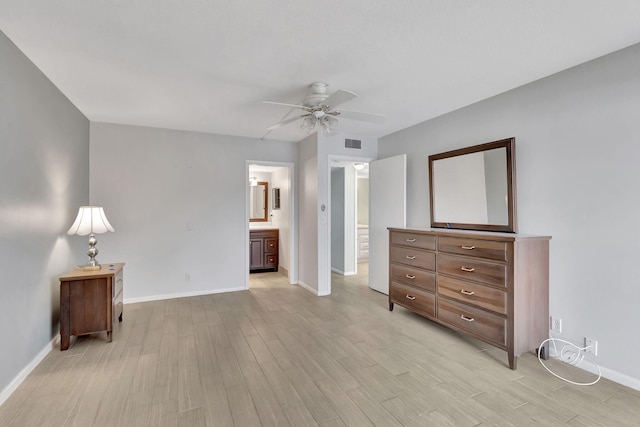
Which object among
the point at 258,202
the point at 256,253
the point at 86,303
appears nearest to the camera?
the point at 86,303

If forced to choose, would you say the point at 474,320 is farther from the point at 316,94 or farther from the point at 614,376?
the point at 316,94

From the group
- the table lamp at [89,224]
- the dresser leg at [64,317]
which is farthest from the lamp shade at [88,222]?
the dresser leg at [64,317]

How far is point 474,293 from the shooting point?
9.31 feet

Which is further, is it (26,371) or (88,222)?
(88,222)

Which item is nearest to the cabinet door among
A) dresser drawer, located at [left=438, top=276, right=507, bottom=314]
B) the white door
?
the white door

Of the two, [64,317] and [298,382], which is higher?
[64,317]

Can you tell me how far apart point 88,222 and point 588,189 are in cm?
465

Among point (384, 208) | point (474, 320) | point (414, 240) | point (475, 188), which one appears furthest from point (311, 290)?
point (475, 188)

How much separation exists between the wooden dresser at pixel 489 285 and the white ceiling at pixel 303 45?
1.48m

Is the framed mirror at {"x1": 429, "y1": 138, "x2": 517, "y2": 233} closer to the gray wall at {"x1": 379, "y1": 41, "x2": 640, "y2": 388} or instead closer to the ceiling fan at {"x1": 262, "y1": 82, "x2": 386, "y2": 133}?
the gray wall at {"x1": 379, "y1": 41, "x2": 640, "y2": 388}

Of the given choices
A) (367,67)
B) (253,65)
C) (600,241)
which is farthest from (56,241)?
(600,241)

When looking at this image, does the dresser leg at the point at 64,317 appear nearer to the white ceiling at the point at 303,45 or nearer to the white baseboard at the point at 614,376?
the white ceiling at the point at 303,45

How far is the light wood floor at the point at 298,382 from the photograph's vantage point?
193 centimetres

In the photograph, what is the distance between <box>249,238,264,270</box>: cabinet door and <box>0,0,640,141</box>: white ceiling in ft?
11.2
